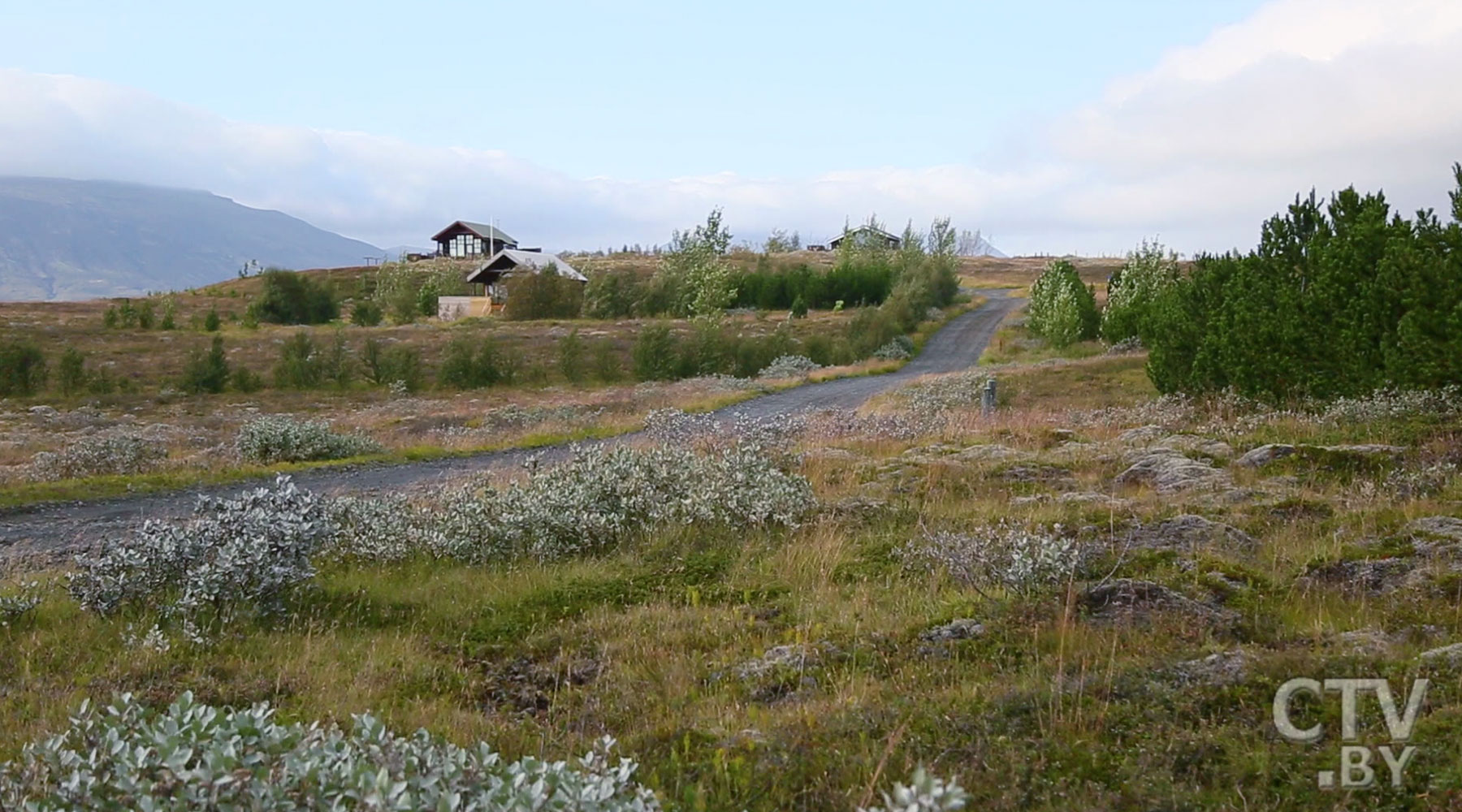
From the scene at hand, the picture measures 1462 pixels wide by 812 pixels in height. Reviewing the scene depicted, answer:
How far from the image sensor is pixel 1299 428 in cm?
1274

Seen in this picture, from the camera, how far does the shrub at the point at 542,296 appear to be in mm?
58969

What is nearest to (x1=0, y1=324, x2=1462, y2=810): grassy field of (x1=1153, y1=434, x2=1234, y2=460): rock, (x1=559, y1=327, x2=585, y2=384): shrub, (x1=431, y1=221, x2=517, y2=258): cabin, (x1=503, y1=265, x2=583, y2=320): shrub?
(x1=1153, y1=434, x2=1234, y2=460): rock

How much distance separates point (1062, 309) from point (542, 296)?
32030 mm

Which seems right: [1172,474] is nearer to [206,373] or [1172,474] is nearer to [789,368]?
[789,368]

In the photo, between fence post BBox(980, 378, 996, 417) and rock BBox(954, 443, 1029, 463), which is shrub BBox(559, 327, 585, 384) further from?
rock BBox(954, 443, 1029, 463)

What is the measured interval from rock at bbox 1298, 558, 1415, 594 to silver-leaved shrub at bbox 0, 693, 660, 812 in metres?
4.86

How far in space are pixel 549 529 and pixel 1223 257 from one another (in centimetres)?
1843

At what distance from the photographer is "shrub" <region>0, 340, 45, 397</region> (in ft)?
110

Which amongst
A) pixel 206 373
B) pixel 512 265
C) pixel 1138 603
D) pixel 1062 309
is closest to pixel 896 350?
pixel 1062 309

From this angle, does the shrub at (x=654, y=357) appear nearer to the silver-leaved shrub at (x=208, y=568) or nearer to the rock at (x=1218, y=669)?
the silver-leaved shrub at (x=208, y=568)

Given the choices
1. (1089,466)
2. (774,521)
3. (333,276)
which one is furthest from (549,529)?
(333,276)

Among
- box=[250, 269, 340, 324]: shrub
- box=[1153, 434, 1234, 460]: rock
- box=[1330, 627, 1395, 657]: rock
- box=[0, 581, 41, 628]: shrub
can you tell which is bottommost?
box=[0, 581, 41, 628]: shrub

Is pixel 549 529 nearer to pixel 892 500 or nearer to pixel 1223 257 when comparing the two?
pixel 892 500

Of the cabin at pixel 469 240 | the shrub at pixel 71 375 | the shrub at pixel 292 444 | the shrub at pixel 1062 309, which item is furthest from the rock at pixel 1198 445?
the cabin at pixel 469 240
